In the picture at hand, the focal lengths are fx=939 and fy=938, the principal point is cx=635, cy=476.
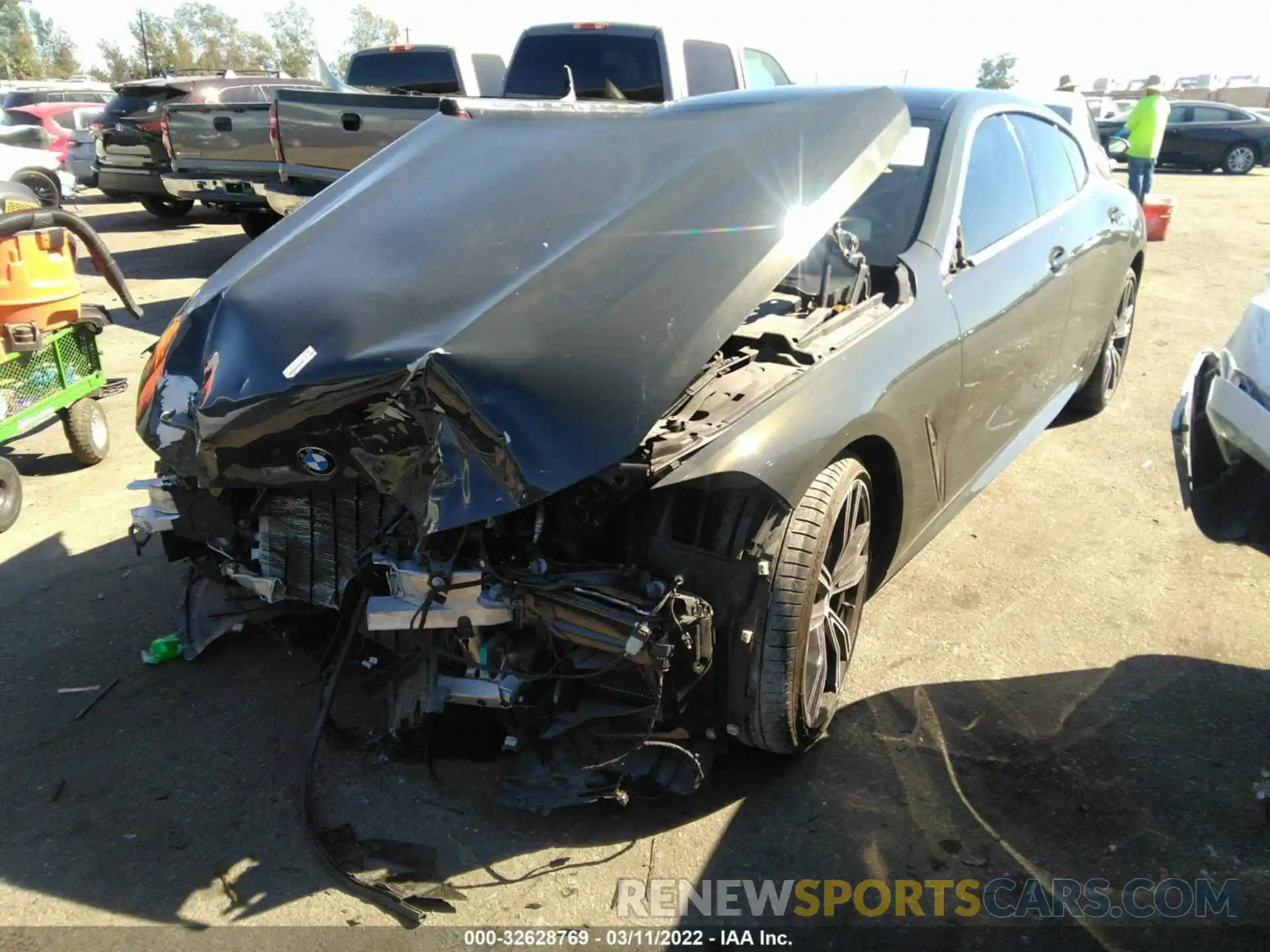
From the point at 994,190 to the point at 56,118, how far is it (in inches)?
706

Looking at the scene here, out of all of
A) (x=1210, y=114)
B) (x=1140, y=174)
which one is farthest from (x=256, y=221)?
(x=1210, y=114)

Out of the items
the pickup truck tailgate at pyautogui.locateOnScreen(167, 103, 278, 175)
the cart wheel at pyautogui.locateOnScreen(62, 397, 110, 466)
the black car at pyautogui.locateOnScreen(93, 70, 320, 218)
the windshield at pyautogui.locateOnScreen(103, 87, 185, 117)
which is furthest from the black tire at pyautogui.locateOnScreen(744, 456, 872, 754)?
the windshield at pyautogui.locateOnScreen(103, 87, 185, 117)

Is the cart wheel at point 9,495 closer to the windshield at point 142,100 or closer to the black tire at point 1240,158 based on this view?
the windshield at point 142,100

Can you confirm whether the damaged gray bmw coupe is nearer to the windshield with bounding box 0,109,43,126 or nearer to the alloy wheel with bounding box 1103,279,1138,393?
the alloy wheel with bounding box 1103,279,1138,393

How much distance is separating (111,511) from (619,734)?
3.21m

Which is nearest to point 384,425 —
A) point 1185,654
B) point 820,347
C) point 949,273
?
point 820,347

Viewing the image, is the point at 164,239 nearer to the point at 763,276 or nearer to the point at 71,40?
the point at 763,276

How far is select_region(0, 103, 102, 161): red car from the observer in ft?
50.9

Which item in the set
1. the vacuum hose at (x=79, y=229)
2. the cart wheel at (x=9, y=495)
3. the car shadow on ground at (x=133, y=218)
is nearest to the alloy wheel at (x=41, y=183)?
the car shadow on ground at (x=133, y=218)

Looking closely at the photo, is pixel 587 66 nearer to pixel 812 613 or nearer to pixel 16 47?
pixel 812 613

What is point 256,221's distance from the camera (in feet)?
38.6

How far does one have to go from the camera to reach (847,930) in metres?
2.28

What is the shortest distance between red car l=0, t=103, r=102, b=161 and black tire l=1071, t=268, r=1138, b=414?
602 inches
